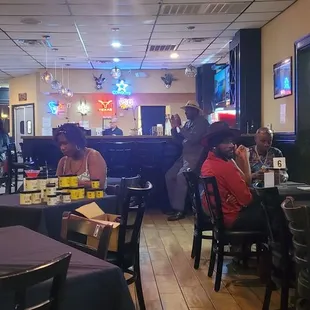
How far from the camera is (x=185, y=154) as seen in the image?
6.91m

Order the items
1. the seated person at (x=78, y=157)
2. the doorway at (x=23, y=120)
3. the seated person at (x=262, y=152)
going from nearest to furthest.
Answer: the seated person at (x=78, y=157) → the seated person at (x=262, y=152) → the doorway at (x=23, y=120)

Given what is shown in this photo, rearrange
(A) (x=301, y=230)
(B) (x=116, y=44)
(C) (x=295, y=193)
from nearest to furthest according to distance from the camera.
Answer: (A) (x=301, y=230)
(C) (x=295, y=193)
(B) (x=116, y=44)

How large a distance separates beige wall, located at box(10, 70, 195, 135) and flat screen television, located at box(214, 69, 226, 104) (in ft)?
5.27

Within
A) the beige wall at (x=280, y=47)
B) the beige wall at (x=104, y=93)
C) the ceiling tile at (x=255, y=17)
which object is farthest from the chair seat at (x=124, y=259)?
the beige wall at (x=104, y=93)

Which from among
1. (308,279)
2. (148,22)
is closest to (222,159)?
(308,279)

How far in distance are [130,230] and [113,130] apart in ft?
29.7

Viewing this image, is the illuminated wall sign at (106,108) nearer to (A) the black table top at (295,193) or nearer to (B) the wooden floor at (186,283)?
(B) the wooden floor at (186,283)

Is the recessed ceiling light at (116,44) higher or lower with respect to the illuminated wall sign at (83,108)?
higher

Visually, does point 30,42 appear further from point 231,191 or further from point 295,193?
point 295,193

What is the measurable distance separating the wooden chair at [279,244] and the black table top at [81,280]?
1398 millimetres

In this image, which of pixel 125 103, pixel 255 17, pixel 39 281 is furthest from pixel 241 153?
pixel 125 103

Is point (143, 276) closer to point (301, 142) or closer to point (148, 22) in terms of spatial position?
point (301, 142)

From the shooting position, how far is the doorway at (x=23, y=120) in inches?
542

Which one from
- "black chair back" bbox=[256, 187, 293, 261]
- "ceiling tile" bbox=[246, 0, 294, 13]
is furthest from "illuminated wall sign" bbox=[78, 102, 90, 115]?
"black chair back" bbox=[256, 187, 293, 261]
